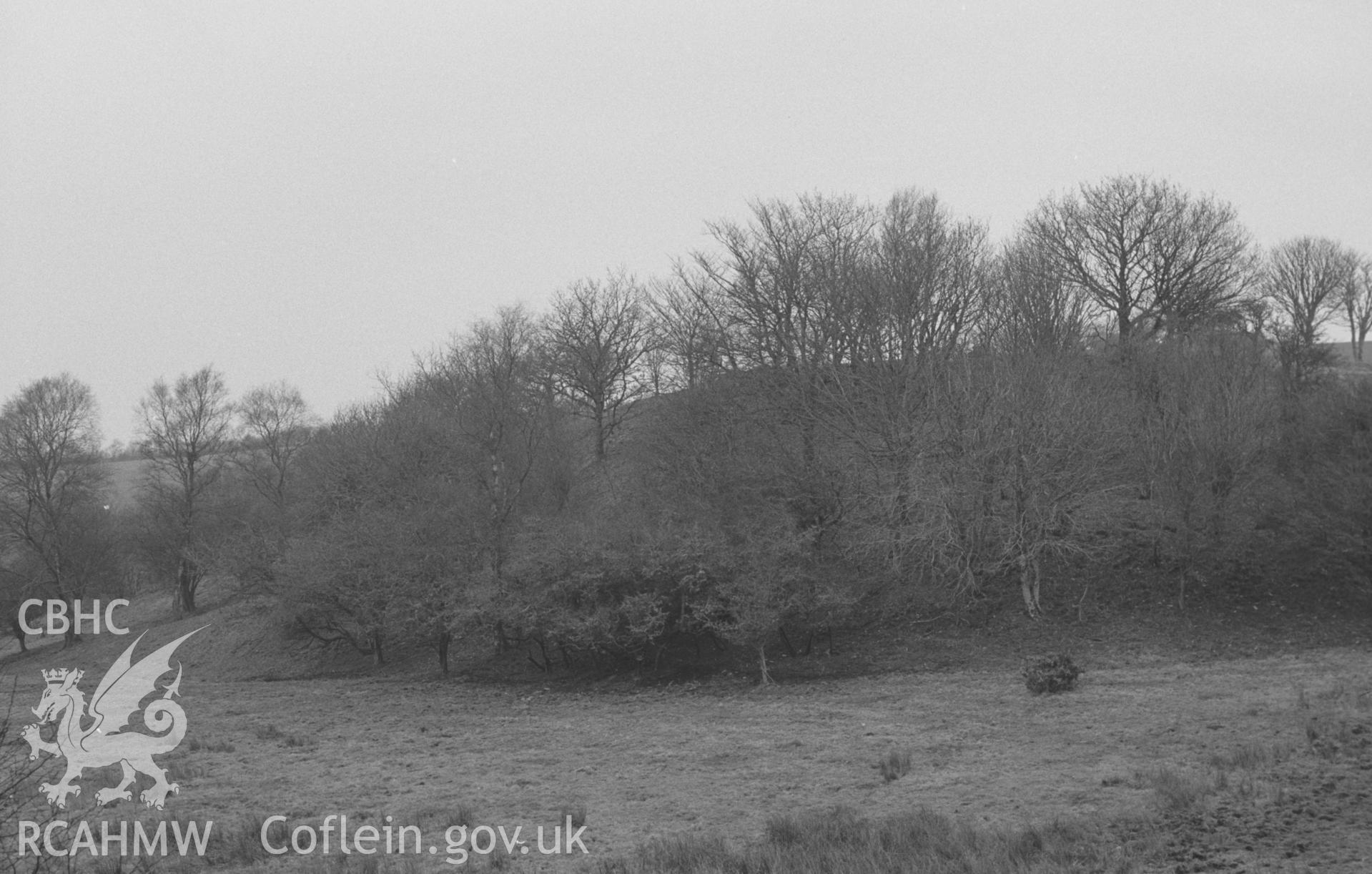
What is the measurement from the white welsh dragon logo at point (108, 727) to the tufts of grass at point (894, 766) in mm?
7918

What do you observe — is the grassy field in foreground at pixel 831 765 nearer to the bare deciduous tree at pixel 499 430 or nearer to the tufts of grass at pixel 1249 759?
→ the tufts of grass at pixel 1249 759

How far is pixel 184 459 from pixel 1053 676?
153 ft

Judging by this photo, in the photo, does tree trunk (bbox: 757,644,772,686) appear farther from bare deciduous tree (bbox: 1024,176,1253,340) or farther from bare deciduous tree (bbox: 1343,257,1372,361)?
bare deciduous tree (bbox: 1343,257,1372,361)

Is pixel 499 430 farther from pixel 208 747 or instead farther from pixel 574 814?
pixel 574 814

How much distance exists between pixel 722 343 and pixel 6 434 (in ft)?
109

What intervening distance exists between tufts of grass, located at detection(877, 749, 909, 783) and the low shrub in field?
532cm

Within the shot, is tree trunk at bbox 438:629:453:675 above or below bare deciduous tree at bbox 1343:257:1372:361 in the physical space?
below

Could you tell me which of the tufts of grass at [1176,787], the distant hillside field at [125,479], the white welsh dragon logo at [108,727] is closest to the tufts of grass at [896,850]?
the tufts of grass at [1176,787]

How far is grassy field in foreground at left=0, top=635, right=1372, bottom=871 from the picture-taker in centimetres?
896

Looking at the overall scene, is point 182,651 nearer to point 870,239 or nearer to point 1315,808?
point 870,239

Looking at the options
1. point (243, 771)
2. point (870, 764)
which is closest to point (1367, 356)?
point (870, 764)

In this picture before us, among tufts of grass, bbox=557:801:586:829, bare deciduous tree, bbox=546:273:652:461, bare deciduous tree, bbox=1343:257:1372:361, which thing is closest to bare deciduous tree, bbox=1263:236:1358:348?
bare deciduous tree, bbox=1343:257:1372:361

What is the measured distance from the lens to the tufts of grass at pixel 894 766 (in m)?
11.3

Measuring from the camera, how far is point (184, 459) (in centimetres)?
4900
